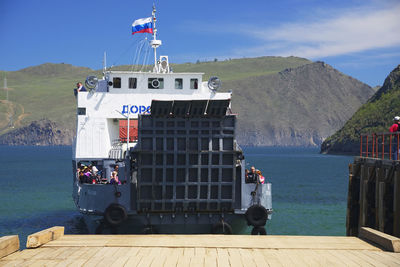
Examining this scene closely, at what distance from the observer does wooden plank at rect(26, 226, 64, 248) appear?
421 inches

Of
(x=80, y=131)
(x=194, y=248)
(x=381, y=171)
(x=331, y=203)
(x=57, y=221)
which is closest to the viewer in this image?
(x=194, y=248)

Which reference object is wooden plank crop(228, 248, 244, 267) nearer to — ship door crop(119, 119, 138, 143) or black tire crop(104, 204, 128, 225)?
black tire crop(104, 204, 128, 225)

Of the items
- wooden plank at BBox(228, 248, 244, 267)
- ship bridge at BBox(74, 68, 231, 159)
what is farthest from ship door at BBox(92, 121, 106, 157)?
wooden plank at BBox(228, 248, 244, 267)

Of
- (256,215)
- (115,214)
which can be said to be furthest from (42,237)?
(256,215)

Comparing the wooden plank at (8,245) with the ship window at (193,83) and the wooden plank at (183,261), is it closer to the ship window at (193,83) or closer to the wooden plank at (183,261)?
the wooden plank at (183,261)

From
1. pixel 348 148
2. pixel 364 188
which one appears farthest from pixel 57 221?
pixel 348 148

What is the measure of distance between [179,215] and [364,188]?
18.7ft

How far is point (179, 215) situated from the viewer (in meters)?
17.8

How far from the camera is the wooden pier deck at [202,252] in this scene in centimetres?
970

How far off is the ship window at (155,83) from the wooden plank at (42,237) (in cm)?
1357

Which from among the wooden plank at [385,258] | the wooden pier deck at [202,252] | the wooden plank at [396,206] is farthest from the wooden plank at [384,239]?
the wooden plank at [396,206]

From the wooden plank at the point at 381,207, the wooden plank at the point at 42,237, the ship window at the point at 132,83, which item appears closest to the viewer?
the wooden plank at the point at 42,237

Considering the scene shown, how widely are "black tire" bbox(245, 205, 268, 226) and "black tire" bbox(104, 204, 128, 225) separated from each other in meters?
3.79

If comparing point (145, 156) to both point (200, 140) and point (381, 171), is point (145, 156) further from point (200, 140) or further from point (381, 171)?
point (381, 171)
